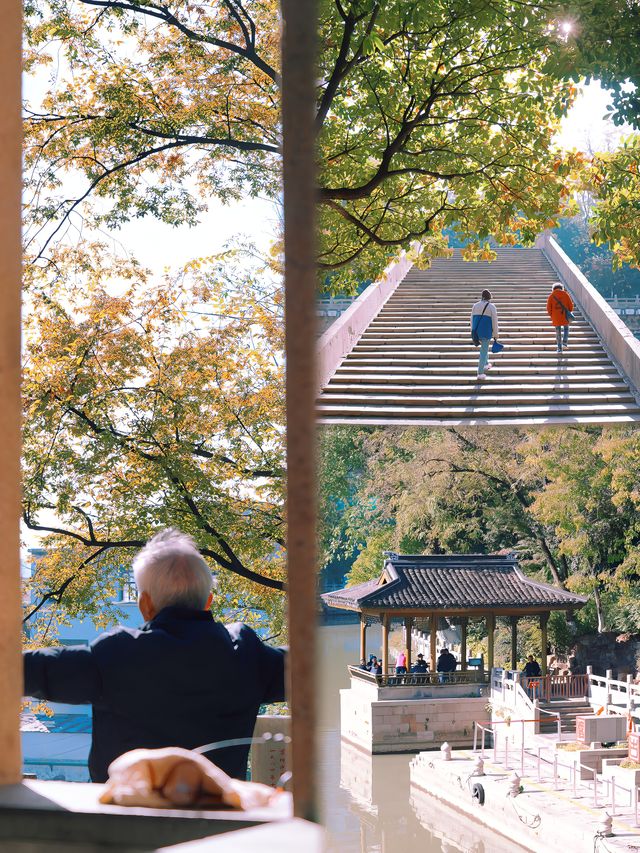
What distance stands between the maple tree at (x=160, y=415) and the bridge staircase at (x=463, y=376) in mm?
2320

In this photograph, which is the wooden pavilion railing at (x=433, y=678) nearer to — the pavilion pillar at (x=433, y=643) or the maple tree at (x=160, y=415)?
the pavilion pillar at (x=433, y=643)

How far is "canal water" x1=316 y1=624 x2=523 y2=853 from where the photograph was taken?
16.2 metres

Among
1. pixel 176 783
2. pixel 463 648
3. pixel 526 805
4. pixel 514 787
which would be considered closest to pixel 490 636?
pixel 463 648

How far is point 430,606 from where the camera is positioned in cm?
2244

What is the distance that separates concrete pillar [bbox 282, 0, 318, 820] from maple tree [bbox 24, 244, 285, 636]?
7.68 meters

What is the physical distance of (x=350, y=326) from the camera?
14.0 meters

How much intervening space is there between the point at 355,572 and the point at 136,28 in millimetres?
23480

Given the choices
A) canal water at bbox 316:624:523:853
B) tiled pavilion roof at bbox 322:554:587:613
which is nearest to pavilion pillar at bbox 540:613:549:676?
tiled pavilion roof at bbox 322:554:587:613

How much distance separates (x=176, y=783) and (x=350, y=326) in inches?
505

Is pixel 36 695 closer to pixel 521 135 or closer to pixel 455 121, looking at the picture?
pixel 455 121

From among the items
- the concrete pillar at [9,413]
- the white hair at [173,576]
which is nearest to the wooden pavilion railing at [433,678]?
the white hair at [173,576]

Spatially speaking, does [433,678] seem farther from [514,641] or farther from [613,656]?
[613,656]

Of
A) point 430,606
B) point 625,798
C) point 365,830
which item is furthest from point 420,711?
point 625,798

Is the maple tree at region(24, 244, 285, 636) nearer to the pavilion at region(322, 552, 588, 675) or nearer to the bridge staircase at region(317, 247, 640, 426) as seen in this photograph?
the bridge staircase at region(317, 247, 640, 426)
